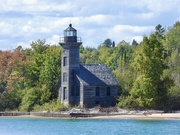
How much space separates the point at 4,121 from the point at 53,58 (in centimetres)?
1464

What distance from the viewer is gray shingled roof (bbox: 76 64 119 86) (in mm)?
81062

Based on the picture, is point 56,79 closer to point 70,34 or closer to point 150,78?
point 70,34

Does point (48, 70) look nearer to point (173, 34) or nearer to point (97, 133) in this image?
point (97, 133)

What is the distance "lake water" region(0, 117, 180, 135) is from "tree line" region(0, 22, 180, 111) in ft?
21.7

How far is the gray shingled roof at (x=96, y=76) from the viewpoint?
81062 mm

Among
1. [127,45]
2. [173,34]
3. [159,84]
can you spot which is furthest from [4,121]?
[127,45]

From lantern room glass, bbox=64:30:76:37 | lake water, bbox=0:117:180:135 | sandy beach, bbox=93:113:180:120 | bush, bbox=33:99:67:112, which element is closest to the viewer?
lake water, bbox=0:117:180:135

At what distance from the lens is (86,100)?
80.6 meters

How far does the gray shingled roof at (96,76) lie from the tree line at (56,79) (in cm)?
202

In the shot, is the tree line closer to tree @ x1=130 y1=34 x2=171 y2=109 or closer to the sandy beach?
tree @ x1=130 y1=34 x2=171 y2=109

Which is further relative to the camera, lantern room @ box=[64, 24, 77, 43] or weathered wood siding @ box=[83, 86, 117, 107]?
lantern room @ box=[64, 24, 77, 43]

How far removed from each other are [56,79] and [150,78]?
1493 cm

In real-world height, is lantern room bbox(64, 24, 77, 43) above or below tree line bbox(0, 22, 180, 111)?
above

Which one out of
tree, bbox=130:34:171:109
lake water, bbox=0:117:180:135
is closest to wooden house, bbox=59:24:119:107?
tree, bbox=130:34:171:109
